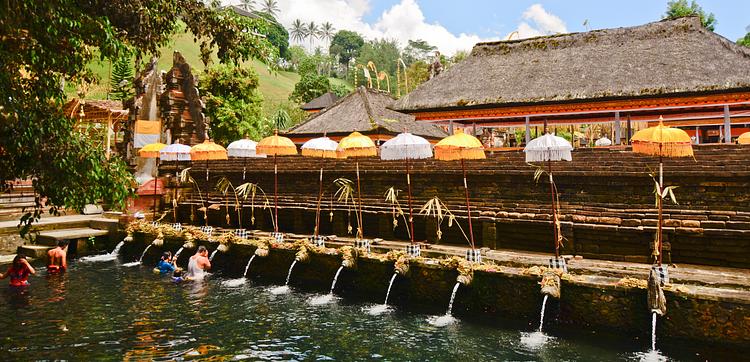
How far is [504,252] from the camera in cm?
1330

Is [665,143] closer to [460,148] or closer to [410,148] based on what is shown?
[460,148]

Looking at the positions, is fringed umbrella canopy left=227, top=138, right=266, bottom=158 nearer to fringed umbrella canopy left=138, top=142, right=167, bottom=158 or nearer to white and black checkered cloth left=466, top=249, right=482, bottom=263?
fringed umbrella canopy left=138, top=142, right=167, bottom=158

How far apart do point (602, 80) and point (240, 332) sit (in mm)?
13707

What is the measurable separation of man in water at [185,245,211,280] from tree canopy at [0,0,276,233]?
7.76m

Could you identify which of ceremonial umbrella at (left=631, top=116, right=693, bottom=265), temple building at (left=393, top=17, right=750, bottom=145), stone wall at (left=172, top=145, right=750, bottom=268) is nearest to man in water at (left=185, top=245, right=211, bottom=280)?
stone wall at (left=172, top=145, right=750, bottom=268)

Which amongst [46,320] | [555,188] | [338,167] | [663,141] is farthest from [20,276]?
[663,141]

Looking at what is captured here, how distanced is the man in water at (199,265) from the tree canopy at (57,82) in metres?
7.76

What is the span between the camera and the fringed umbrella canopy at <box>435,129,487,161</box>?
12227 millimetres

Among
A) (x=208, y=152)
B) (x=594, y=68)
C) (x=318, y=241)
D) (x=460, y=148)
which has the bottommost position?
(x=318, y=241)

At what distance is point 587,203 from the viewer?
1314 cm

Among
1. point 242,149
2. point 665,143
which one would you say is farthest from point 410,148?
point 242,149

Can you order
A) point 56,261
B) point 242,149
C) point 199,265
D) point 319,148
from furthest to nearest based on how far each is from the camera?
1. point 242,149
2. point 319,148
3. point 56,261
4. point 199,265

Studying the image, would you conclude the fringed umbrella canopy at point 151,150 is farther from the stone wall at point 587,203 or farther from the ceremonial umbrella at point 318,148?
the ceremonial umbrella at point 318,148

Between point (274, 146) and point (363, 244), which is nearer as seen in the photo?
point (363, 244)
